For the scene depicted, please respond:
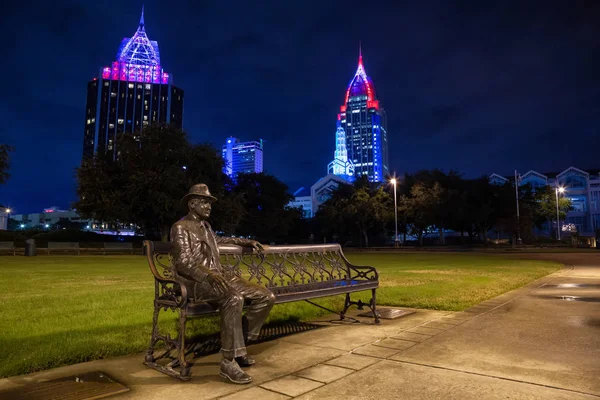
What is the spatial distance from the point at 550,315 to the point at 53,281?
1117 cm

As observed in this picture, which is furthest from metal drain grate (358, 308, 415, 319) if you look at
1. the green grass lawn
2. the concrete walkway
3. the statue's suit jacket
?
the statue's suit jacket

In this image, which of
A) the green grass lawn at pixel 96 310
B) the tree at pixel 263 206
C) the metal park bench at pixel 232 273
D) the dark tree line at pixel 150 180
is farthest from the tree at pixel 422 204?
the metal park bench at pixel 232 273

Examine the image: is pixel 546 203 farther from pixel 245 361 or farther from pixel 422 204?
pixel 245 361

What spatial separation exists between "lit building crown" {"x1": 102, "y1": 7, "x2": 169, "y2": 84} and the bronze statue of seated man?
526 ft

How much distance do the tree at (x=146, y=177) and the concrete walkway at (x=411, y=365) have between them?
26.4 m

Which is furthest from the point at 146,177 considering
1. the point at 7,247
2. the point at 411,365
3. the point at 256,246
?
the point at 411,365

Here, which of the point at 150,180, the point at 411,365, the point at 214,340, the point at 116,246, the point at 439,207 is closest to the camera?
the point at 411,365

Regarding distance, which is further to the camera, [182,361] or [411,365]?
[411,365]

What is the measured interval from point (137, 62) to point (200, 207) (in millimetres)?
164851

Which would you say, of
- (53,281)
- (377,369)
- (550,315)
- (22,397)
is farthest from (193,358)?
(53,281)

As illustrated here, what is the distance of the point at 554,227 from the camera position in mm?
77750

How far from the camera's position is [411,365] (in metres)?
4.20

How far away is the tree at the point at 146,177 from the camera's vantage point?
31250 mm

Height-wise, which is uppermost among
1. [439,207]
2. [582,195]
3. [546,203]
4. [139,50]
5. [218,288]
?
[139,50]
